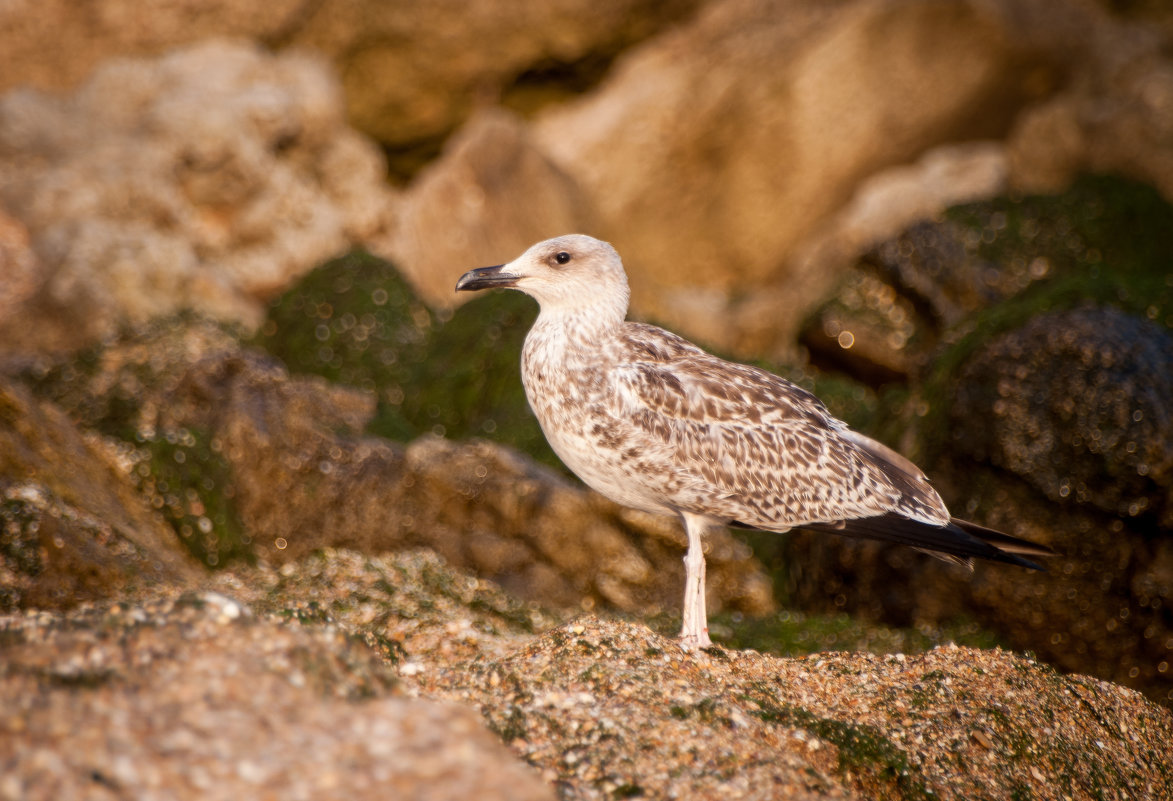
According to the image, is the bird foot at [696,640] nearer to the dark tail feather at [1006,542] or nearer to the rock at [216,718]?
the dark tail feather at [1006,542]

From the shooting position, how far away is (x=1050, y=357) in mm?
7508

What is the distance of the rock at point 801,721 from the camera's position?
395 cm

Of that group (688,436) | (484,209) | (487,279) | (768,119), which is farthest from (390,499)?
(768,119)

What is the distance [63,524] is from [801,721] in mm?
4074

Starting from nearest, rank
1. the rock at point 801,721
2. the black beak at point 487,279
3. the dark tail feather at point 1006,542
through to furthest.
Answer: the rock at point 801,721 < the dark tail feather at point 1006,542 < the black beak at point 487,279

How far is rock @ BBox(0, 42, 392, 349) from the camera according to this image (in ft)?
38.3

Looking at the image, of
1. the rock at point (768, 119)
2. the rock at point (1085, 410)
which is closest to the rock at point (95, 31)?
the rock at point (768, 119)

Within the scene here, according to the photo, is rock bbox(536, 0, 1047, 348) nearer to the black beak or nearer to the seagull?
the seagull

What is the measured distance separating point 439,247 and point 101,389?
662cm

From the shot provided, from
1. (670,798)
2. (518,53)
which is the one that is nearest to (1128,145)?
(518,53)

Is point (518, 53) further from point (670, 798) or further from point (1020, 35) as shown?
point (670, 798)

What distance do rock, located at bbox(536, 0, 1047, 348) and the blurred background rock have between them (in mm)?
53

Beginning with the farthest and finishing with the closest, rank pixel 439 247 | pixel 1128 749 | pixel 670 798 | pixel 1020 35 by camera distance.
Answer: pixel 1020 35 < pixel 439 247 < pixel 1128 749 < pixel 670 798

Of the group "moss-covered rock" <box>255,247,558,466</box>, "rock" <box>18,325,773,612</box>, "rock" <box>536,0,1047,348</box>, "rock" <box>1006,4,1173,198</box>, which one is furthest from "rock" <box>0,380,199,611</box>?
"rock" <box>1006,4,1173,198</box>
